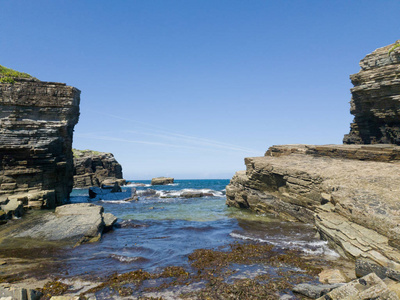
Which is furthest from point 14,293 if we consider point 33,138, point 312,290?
point 33,138

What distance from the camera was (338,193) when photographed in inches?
531

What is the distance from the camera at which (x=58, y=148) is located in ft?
87.7

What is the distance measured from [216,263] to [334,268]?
185 inches

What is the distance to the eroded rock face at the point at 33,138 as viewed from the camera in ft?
76.5

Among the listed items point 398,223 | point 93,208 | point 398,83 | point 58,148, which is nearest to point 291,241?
point 398,223

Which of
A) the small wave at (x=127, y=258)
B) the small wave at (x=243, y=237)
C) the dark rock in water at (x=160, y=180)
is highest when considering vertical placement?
the small wave at (x=127, y=258)

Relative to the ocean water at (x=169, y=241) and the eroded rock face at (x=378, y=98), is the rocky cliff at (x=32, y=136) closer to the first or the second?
the ocean water at (x=169, y=241)

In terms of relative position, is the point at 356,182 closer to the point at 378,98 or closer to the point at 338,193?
the point at 338,193

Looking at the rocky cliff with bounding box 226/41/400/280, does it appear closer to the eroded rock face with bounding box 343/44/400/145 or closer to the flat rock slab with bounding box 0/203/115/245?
the eroded rock face with bounding box 343/44/400/145

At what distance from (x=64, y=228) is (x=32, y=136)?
14442mm

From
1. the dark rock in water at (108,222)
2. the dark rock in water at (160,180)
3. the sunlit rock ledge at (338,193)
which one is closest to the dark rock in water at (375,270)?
the sunlit rock ledge at (338,193)

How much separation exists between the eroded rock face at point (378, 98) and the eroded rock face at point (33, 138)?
109 ft

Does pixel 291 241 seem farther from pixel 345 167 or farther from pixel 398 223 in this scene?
pixel 345 167

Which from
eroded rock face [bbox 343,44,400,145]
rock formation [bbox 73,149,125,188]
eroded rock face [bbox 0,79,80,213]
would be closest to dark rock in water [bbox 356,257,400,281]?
eroded rock face [bbox 343,44,400,145]
